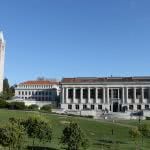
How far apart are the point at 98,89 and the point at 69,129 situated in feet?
338

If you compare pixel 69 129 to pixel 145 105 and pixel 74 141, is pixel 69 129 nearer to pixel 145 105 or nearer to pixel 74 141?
pixel 74 141

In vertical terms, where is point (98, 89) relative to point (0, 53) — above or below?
below

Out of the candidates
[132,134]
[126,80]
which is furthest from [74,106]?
[132,134]

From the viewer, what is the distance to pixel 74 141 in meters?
48.6

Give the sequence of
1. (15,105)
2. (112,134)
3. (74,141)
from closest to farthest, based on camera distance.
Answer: (74,141) → (112,134) → (15,105)

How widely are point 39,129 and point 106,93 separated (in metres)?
101

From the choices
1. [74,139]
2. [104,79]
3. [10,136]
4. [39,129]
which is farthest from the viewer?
[104,79]

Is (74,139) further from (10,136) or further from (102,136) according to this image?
(102,136)

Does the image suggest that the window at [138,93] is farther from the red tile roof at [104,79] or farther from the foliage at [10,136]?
the foliage at [10,136]

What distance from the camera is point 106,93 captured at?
493 ft

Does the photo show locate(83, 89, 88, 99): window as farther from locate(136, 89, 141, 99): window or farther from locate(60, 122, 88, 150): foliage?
locate(60, 122, 88, 150): foliage

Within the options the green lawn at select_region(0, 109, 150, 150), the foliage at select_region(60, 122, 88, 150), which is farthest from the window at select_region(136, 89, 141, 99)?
the foliage at select_region(60, 122, 88, 150)

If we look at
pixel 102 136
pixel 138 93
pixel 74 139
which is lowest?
pixel 102 136

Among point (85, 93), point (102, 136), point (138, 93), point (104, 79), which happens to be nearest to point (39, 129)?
point (102, 136)
